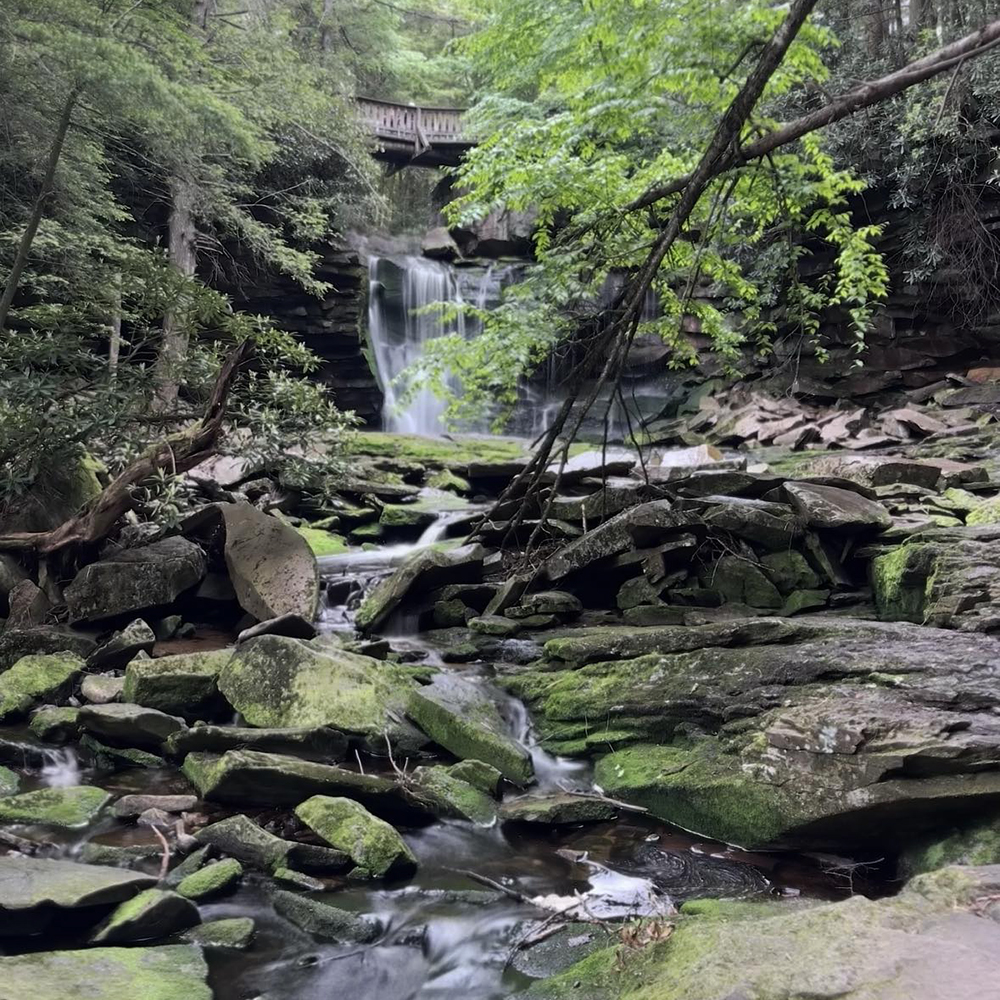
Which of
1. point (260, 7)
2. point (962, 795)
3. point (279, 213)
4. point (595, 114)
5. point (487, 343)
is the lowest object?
point (962, 795)

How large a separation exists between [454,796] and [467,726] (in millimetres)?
662

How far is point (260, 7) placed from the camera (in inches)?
709

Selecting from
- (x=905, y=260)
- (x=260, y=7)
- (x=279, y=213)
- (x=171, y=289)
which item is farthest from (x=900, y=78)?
(x=260, y=7)

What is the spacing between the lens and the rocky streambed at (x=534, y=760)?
9.39 feet

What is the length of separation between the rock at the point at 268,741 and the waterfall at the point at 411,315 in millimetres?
15131

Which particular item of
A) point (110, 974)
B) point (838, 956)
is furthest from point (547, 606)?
point (838, 956)

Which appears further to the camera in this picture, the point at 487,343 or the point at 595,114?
the point at 487,343

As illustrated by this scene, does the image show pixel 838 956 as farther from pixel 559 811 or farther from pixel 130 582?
pixel 130 582

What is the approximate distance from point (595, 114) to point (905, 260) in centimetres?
1270

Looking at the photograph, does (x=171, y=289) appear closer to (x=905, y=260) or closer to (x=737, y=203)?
(x=737, y=203)

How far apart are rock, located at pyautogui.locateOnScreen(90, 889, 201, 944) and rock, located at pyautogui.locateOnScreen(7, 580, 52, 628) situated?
4.90m

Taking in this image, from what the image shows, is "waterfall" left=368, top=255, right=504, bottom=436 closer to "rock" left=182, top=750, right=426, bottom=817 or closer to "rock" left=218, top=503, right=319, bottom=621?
"rock" left=218, top=503, right=319, bottom=621

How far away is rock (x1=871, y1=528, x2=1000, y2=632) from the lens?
17.1 ft

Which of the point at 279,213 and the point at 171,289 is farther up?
the point at 279,213
